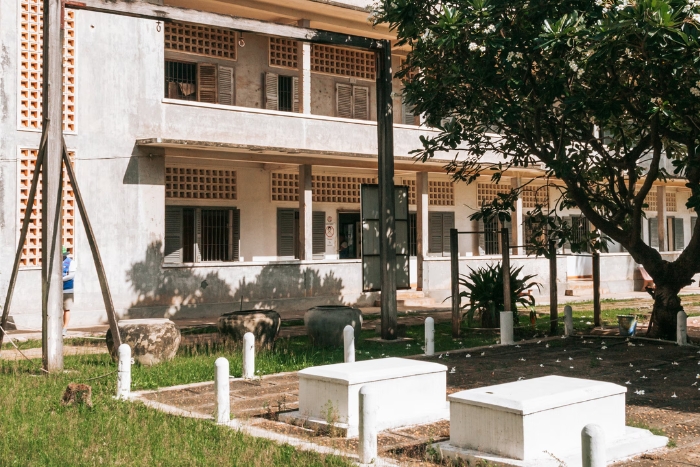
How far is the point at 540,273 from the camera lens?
87.6ft

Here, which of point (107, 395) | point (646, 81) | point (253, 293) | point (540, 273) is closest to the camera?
point (107, 395)

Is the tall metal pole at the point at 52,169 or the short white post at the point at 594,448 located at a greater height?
the tall metal pole at the point at 52,169

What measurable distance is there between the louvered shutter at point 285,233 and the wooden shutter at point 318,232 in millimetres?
835

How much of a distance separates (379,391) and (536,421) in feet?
5.82

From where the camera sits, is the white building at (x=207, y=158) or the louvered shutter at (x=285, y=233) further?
the louvered shutter at (x=285, y=233)

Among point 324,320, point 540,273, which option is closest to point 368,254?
point 324,320

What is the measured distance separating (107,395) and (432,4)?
8438 millimetres

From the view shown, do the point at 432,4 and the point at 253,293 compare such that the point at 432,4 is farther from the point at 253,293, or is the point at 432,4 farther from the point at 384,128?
the point at 253,293

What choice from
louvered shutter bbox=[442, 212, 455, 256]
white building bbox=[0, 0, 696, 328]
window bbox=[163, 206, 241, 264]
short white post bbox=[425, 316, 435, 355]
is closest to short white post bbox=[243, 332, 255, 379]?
short white post bbox=[425, 316, 435, 355]

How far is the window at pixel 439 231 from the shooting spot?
1037 inches

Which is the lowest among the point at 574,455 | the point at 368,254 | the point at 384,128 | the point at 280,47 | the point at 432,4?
the point at 574,455

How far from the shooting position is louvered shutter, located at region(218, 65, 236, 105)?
21125 millimetres

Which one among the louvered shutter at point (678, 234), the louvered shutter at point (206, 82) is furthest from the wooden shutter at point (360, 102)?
the louvered shutter at point (678, 234)

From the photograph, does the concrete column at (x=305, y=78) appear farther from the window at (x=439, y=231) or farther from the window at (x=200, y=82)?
the window at (x=439, y=231)
